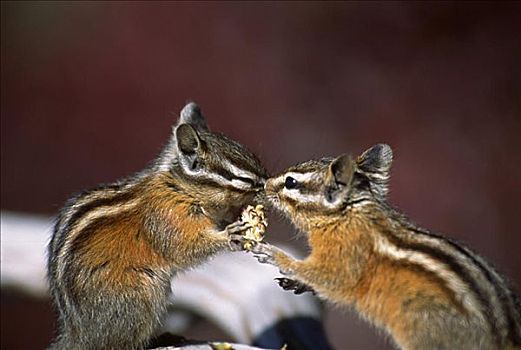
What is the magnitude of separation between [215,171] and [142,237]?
1.39ft

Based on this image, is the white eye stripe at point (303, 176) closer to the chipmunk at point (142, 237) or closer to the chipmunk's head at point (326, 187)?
the chipmunk's head at point (326, 187)

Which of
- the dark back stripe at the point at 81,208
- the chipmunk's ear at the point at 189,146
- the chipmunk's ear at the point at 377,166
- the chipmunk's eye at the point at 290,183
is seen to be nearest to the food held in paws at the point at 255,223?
the chipmunk's eye at the point at 290,183

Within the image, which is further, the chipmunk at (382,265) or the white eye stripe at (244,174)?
the white eye stripe at (244,174)

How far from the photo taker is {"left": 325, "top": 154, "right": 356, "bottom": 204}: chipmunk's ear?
4.59m

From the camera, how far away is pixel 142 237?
500cm

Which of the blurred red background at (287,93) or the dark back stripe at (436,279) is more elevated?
→ the blurred red background at (287,93)

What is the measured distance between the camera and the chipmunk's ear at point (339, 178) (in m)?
4.59

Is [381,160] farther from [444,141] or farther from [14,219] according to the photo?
[444,141]

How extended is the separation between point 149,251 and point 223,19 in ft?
18.1

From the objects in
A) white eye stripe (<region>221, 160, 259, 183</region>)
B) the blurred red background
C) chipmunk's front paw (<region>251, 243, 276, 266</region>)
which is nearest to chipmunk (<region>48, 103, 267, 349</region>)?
white eye stripe (<region>221, 160, 259, 183</region>)

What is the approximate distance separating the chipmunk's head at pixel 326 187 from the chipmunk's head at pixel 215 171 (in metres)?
0.10

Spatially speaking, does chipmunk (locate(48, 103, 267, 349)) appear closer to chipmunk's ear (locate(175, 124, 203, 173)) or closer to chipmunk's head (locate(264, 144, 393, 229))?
chipmunk's ear (locate(175, 124, 203, 173))

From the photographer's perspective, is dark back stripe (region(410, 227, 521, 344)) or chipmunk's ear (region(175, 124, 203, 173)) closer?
dark back stripe (region(410, 227, 521, 344))

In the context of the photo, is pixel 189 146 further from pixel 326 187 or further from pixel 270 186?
pixel 326 187
